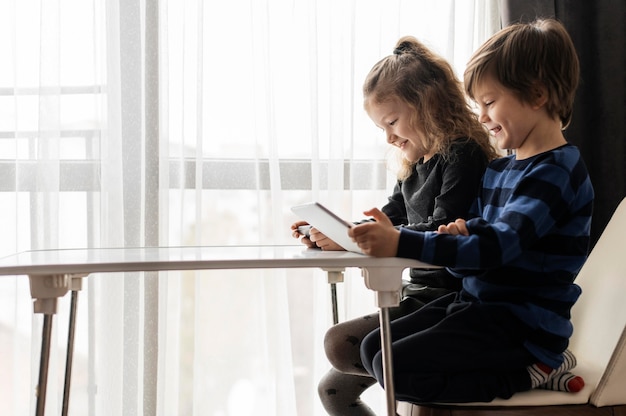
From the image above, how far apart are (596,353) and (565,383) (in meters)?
0.20

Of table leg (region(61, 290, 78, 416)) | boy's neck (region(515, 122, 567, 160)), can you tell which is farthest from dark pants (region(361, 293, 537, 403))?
table leg (region(61, 290, 78, 416))

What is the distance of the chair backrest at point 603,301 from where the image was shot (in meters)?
1.41

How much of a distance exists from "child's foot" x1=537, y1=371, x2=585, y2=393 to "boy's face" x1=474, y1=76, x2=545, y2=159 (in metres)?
0.42

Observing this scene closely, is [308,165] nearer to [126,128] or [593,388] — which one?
[126,128]

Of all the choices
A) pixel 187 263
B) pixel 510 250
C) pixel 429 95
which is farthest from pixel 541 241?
pixel 187 263

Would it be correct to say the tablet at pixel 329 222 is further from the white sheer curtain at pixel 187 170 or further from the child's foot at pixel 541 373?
the white sheer curtain at pixel 187 170

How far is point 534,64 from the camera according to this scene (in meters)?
1.37

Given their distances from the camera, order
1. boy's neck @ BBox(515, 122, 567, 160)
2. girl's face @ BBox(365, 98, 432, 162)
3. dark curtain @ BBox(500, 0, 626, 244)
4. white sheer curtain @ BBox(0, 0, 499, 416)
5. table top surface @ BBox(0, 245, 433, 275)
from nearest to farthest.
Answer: table top surface @ BBox(0, 245, 433, 275), boy's neck @ BBox(515, 122, 567, 160), girl's face @ BBox(365, 98, 432, 162), white sheer curtain @ BBox(0, 0, 499, 416), dark curtain @ BBox(500, 0, 626, 244)

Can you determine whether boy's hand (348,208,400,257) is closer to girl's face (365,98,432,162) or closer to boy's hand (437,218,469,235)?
boy's hand (437,218,469,235)

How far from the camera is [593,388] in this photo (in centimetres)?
127

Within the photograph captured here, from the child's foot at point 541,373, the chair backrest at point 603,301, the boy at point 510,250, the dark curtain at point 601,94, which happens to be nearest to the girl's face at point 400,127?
the boy at point 510,250

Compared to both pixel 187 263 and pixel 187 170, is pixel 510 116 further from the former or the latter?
pixel 187 170

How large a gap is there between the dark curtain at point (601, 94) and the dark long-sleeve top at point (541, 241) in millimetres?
819

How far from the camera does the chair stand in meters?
1.21
